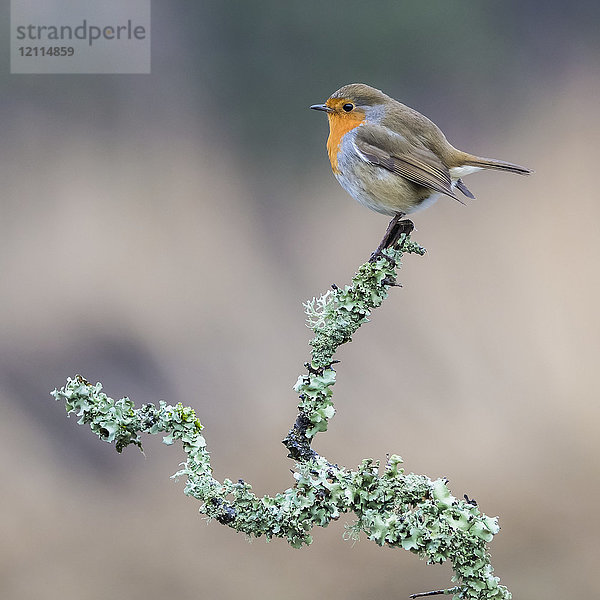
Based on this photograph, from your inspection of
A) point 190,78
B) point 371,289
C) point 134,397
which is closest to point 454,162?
point 371,289

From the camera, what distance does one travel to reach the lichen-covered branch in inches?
72.1

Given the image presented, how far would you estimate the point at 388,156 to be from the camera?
2561 millimetres

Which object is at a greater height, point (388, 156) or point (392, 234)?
point (388, 156)

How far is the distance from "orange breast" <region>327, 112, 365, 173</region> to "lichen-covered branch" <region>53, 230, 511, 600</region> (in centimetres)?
88

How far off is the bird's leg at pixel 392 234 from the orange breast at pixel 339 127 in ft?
1.28

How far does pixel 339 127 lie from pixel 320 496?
4.11ft

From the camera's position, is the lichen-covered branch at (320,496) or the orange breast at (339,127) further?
the orange breast at (339,127)

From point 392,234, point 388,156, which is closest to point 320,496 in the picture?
point 392,234

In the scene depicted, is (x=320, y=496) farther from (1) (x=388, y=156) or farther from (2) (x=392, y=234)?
(1) (x=388, y=156)

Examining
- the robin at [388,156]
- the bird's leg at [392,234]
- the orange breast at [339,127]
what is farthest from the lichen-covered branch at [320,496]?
the orange breast at [339,127]

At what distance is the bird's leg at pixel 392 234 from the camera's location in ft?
7.21

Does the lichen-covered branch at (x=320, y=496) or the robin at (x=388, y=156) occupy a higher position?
the robin at (x=388, y=156)

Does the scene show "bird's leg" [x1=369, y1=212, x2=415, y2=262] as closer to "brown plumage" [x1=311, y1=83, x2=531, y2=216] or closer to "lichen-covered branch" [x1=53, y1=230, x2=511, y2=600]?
"brown plumage" [x1=311, y1=83, x2=531, y2=216]

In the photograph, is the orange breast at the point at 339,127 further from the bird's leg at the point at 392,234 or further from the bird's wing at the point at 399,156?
the bird's leg at the point at 392,234
